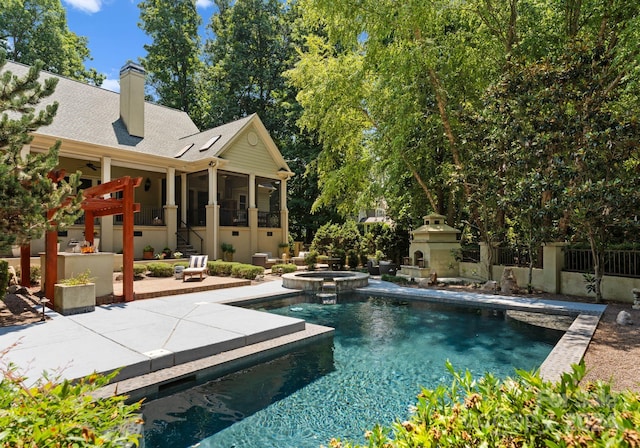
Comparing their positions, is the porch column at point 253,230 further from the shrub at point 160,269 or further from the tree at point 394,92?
the shrub at point 160,269

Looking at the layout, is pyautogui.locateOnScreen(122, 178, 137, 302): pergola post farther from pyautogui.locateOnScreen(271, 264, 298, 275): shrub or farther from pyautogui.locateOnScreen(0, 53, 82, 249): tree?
pyautogui.locateOnScreen(271, 264, 298, 275): shrub

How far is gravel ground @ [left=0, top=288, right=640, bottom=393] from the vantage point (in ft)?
15.6

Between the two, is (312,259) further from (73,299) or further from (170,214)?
(73,299)

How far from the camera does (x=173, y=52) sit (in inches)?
1275

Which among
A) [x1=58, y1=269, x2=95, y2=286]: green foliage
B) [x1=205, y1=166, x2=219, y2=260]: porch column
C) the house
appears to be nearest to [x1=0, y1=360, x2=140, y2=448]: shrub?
[x1=58, y1=269, x2=95, y2=286]: green foliage

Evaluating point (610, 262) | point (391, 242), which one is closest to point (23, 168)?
point (610, 262)

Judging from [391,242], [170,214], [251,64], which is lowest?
[391,242]

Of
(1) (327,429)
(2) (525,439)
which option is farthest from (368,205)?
(2) (525,439)

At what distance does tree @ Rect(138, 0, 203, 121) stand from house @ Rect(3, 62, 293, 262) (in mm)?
11941

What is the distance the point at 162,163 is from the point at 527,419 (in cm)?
1907

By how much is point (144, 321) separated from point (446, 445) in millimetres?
7340

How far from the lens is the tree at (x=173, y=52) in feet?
104

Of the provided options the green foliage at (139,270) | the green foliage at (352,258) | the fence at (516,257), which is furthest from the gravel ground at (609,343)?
the green foliage at (352,258)

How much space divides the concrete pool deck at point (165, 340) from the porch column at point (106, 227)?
293 inches
